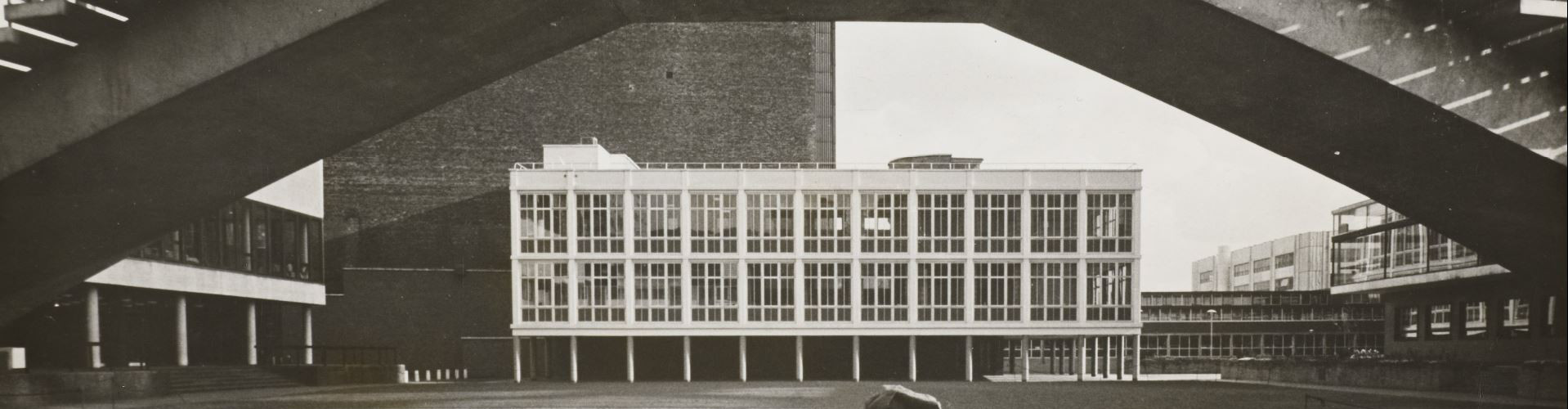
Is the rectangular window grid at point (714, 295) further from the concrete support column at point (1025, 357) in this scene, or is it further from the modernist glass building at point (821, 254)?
the concrete support column at point (1025, 357)

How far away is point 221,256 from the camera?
→ 103 ft

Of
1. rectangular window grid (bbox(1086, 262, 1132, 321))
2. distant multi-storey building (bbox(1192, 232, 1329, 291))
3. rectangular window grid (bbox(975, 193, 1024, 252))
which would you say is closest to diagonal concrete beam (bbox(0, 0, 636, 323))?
rectangular window grid (bbox(975, 193, 1024, 252))

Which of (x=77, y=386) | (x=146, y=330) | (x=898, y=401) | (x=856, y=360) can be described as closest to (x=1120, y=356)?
(x=856, y=360)

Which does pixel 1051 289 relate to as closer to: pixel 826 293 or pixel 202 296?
pixel 826 293

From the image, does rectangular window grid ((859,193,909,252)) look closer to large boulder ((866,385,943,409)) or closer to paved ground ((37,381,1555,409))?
paved ground ((37,381,1555,409))

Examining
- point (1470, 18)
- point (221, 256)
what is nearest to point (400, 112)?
point (1470, 18)

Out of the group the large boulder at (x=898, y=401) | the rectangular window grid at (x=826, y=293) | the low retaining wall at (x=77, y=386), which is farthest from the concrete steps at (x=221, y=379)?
the large boulder at (x=898, y=401)

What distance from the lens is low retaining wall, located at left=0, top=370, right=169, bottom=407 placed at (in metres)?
15.9

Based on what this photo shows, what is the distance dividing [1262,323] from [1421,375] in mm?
19220

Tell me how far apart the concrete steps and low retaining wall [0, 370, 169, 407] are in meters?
1.18

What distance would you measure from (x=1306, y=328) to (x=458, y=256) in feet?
120

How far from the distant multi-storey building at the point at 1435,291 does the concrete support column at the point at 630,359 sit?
25.3m

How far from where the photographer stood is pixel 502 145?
52.3m

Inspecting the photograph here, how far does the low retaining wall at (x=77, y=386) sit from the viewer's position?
15.9m
